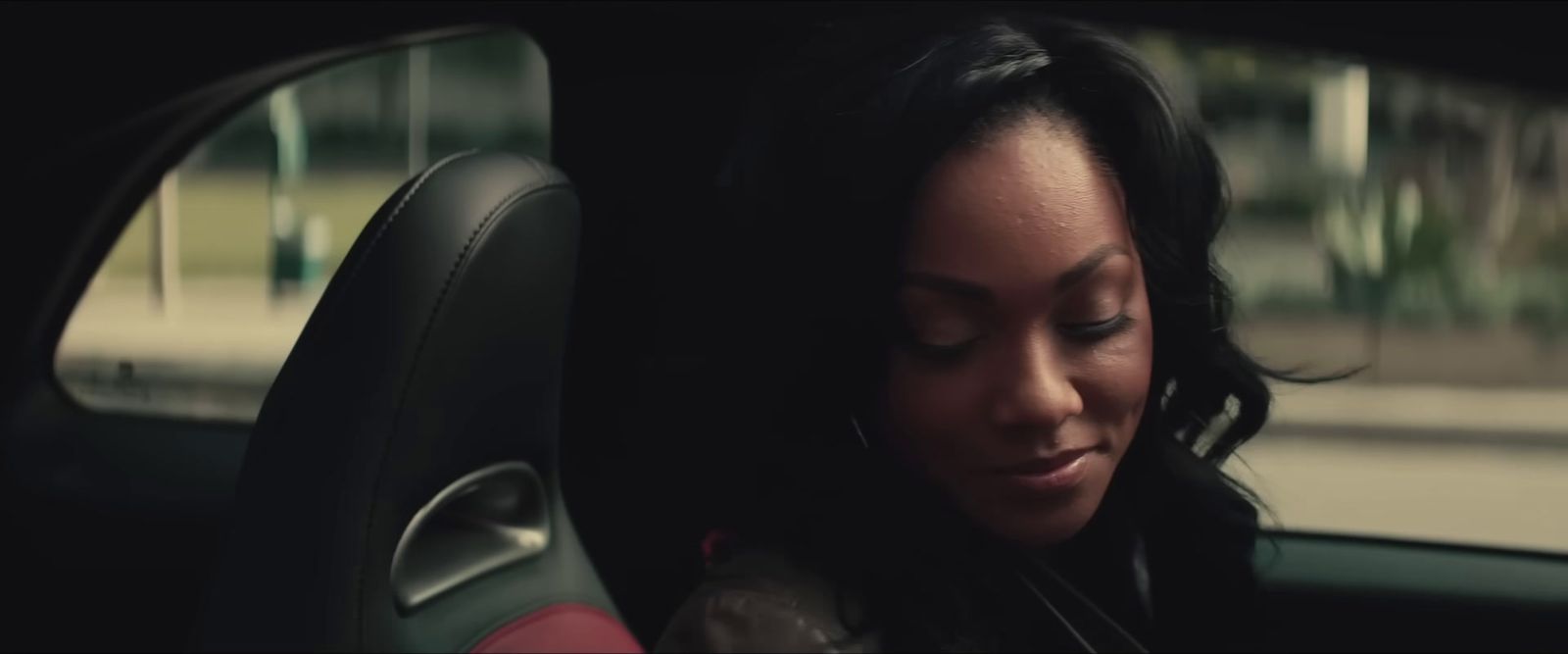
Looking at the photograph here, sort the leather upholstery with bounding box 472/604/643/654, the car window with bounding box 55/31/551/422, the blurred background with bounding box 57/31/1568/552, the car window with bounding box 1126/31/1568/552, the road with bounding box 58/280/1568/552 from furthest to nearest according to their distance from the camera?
the car window with bounding box 1126/31/1568/552 < the road with bounding box 58/280/1568/552 < the blurred background with bounding box 57/31/1568/552 < the car window with bounding box 55/31/551/422 < the leather upholstery with bounding box 472/604/643/654

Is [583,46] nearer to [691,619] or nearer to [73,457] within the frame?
[691,619]

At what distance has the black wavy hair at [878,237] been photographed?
104cm

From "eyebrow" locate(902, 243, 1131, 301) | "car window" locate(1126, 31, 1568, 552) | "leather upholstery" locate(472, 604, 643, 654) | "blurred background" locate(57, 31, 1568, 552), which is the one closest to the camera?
"eyebrow" locate(902, 243, 1131, 301)

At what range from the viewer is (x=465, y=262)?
108cm

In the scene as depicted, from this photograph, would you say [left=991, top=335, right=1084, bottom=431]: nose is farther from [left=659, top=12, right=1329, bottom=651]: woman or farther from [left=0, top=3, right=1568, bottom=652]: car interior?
[left=0, top=3, right=1568, bottom=652]: car interior

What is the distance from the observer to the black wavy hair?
40.8 inches

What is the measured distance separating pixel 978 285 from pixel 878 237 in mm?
73

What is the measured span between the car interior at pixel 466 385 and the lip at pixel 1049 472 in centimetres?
25

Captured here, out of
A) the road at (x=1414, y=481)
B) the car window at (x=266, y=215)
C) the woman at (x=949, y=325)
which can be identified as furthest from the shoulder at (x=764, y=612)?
the road at (x=1414, y=481)

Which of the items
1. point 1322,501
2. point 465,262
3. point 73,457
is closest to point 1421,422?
point 1322,501

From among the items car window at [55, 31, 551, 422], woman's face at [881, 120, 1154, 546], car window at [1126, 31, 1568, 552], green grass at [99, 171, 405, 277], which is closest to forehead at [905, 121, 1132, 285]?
woman's face at [881, 120, 1154, 546]

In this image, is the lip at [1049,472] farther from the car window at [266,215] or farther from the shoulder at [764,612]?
the car window at [266,215]

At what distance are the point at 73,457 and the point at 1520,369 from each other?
8.99 metres

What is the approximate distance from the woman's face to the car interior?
22 cm
